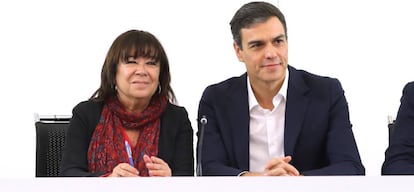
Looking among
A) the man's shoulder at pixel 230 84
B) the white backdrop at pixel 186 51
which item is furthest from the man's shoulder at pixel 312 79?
the white backdrop at pixel 186 51

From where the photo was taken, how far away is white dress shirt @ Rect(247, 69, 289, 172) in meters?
1.71

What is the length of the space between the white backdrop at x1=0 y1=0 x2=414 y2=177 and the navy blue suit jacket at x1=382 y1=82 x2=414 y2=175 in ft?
3.95

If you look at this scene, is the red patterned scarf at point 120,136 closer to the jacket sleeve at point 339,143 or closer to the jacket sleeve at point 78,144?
the jacket sleeve at point 78,144

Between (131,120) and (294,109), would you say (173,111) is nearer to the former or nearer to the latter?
(131,120)

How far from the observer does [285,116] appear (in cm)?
170

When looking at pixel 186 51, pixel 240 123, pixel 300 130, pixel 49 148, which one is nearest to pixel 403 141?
pixel 300 130

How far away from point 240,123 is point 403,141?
1.35 feet

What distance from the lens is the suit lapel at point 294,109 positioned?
1.68m

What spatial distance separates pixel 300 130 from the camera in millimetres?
1684

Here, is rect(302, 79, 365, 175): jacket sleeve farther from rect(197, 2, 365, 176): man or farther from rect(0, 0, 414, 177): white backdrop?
rect(0, 0, 414, 177): white backdrop
